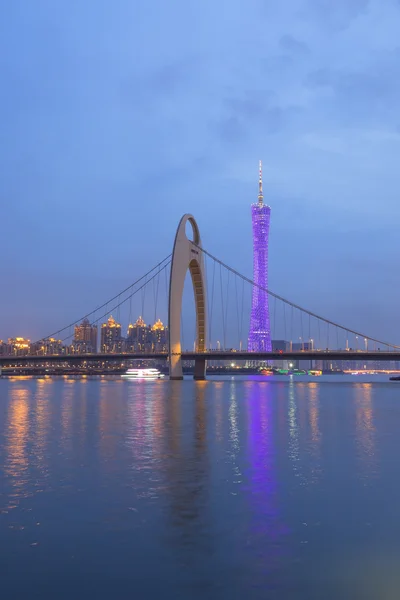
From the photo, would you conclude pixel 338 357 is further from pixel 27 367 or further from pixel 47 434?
pixel 27 367

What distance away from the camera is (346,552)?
337 inches

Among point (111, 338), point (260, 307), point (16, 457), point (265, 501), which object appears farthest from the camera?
point (111, 338)

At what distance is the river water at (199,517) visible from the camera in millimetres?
7418

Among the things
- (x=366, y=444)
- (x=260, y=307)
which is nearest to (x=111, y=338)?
(x=260, y=307)

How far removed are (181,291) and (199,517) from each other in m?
70.2

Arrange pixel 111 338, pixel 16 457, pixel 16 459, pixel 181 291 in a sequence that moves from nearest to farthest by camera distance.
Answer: pixel 16 459 < pixel 16 457 < pixel 181 291 < pixel 111 338

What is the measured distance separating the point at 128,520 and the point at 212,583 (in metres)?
3.03

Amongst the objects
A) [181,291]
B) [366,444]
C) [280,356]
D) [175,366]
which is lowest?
[366,444]

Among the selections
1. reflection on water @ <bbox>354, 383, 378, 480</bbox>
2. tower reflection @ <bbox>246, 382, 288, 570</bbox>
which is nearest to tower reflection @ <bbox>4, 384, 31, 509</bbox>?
A: tower reflection @ <bbox>246, 382, 288, 570</bbox>

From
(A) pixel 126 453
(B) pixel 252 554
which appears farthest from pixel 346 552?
(A) pixel 126 453

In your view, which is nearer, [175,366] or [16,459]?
[16,459]

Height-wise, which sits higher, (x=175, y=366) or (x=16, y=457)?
(x=175, y=366)

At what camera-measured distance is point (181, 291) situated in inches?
3162

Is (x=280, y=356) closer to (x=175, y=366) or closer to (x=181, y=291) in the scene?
(x=175, y=366)
